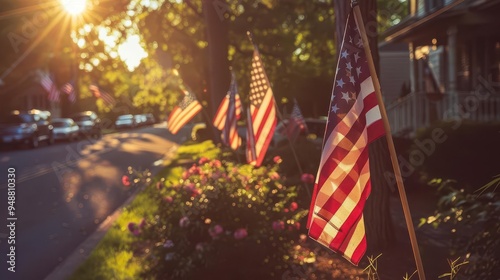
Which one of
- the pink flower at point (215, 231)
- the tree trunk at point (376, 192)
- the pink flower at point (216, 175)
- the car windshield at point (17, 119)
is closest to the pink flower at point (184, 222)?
the pink flower at point (215, 231)

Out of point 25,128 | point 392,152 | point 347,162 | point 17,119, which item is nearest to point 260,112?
point 347,162

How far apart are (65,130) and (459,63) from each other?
27737 mm

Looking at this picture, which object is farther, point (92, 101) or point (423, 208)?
point (92, 101)

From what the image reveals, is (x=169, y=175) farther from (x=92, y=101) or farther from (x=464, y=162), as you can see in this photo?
(x=92, y=101)

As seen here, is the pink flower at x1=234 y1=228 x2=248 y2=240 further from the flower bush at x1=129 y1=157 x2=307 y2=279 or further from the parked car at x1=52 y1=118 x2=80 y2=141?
the parked car at x1=52 y1=118 x2=80 y2=141

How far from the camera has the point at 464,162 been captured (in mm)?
11648

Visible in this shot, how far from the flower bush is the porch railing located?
885 centimetres

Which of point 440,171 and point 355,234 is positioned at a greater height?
point 355,234

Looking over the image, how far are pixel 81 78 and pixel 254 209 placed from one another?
4801 centimetres

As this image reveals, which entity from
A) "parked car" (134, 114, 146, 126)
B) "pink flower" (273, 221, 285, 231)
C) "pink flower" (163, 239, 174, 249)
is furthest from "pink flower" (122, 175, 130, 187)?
"parked car" (134, 114, 146, 126)

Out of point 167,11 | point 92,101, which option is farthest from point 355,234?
point 92,101

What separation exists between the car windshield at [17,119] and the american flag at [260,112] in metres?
29.0

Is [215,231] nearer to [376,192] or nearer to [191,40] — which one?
[376,192]

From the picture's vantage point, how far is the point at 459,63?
21.3 m
